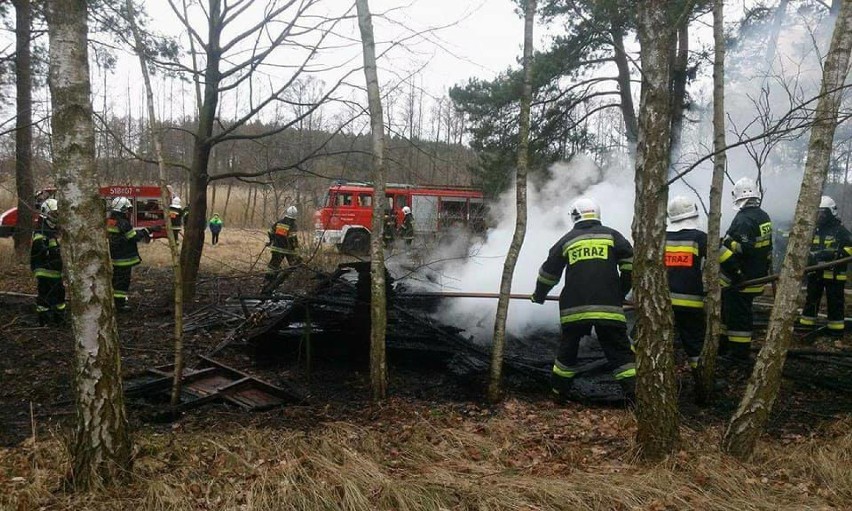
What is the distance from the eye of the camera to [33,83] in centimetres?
1259

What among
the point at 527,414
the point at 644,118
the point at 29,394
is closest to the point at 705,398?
the point at 527,414

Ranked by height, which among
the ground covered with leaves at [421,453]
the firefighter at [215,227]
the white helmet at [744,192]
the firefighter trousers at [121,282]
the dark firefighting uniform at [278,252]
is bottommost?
the ground covered with leaves at [421,453]

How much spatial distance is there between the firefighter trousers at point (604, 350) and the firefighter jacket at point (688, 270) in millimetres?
1057

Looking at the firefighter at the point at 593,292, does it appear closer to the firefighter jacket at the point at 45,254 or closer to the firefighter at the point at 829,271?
the firefighter at the point at 829,271

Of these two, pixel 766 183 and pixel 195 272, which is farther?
pixel 766 183

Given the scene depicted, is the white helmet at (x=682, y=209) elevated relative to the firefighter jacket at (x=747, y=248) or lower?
elevated

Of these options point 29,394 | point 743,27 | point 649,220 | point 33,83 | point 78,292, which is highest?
point 743,27

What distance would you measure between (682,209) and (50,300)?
8.38 metres

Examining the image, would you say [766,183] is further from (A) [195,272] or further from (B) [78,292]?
(B) [78,292]

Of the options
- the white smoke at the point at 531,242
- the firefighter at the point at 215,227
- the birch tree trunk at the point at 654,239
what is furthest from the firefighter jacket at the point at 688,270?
the firefighter at the point at 215,227

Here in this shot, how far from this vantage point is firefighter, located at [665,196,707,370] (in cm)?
610

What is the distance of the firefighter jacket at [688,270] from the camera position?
610cm

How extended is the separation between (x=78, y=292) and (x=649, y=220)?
3562mm

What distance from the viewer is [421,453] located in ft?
14.4
